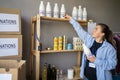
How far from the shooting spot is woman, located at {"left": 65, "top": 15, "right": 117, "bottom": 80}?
2.10 m

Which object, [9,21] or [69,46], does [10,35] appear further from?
[69,46]

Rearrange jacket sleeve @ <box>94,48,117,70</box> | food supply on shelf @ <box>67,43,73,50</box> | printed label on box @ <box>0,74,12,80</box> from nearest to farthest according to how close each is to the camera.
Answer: printed label on box @ <box>0,74,12,80</box>, jacket sleeve @ <box>94,48,117,70</box>, food supply on shelf @ <box>67,43,73,50</box>

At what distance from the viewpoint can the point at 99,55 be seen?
215 cm

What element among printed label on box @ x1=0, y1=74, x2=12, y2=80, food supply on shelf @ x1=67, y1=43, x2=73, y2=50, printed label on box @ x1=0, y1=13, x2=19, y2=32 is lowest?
printed label on box @ x1=0, y1=74, x2=12, y2=80

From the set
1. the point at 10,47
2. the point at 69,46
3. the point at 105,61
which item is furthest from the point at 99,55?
the point at 10,47

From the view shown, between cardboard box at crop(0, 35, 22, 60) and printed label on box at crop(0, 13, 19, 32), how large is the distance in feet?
0.31

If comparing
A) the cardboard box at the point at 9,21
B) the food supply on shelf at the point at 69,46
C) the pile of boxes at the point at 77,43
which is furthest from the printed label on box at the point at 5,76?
the pile of boxes at the point at 77,43

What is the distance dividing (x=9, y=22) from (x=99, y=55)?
1.24 meters

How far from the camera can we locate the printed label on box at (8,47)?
82.4 inches

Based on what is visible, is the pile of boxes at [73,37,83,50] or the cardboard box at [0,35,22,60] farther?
the pile of boxes at [73,37,83,50]

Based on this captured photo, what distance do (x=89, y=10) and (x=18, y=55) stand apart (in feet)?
5.15

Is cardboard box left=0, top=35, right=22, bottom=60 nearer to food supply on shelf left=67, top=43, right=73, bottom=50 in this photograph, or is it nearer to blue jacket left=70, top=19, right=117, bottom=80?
food supply on shelf left=67, top=43, right=73, bottom=50

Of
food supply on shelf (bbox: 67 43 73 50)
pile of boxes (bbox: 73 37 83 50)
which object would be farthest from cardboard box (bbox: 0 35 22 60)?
pile of boxes (bbox: 73 37 83 50)

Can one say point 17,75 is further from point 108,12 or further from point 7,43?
point 108,12
